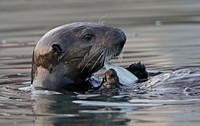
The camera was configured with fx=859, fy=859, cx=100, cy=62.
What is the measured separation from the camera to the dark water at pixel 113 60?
6.16 metres

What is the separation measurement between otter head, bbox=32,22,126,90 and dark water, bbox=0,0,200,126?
0.27m

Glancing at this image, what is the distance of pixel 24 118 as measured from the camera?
6.26 metres

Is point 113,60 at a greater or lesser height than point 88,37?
lesser

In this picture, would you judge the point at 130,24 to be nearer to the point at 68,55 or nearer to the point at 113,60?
the point at 113,60

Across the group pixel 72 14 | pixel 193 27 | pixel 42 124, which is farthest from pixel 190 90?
pixel 72 14

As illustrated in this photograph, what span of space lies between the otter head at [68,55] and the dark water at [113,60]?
0.87 ft

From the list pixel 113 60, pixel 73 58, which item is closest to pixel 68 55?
pixel 73 58

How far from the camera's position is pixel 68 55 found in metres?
7.52

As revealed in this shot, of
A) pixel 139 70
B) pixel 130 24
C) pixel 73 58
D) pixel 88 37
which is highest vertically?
pixel 130 24

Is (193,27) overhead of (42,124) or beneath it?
overhead

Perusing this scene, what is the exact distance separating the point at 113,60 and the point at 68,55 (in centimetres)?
224

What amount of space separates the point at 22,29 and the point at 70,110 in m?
6.86

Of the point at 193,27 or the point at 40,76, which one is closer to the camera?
the point at 40,76

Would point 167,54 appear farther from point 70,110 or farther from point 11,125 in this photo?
point 11,125
